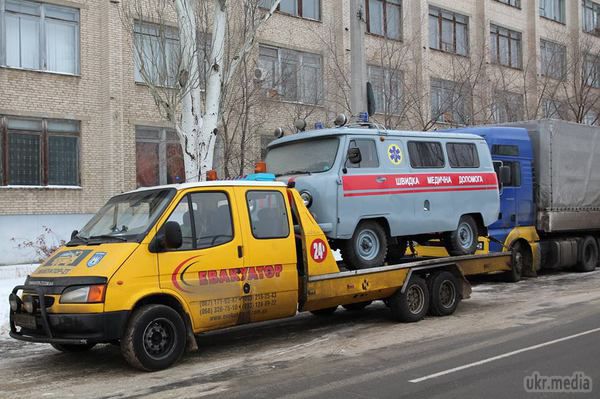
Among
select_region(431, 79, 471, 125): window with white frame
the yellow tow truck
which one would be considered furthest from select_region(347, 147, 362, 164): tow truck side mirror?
select_region(431, 79, 471, 125): window with white frame

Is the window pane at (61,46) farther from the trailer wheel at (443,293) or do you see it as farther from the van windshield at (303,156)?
the trailer wheel at (443,293)

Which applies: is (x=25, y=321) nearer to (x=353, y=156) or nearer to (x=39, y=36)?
(x=353, y=156)

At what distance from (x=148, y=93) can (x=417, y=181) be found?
521 inches

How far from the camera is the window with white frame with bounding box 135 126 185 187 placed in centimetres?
2048

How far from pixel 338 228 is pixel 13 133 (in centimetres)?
1313

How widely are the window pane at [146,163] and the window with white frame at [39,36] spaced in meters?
3.10

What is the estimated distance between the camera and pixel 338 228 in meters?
8.66

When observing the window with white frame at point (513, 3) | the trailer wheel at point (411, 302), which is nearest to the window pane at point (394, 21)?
the window with white frame at point (513, 3)

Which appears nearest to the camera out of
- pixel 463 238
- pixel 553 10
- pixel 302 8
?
pixel 463 238

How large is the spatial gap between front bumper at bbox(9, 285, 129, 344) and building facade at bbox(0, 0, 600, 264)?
10.6 meters

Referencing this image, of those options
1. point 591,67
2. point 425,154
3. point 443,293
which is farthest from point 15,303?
point 591,67

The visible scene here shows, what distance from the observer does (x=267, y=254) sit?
26.0 feet

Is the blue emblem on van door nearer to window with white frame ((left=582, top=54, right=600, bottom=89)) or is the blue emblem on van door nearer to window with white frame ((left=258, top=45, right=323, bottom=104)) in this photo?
window with white frame ((left=258, top=45, right=323, bottom=104))

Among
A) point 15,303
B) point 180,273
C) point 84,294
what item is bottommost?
point 15,303
